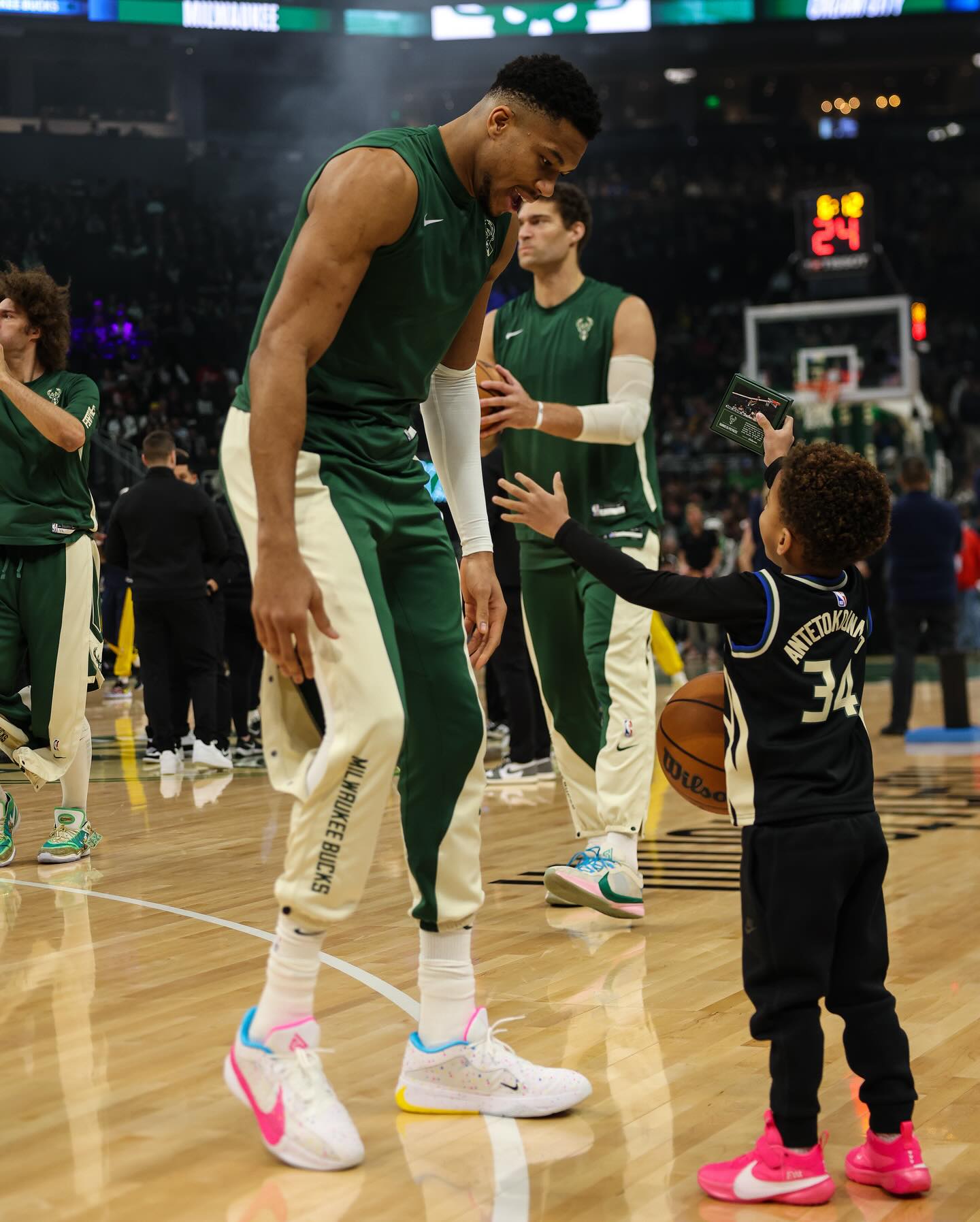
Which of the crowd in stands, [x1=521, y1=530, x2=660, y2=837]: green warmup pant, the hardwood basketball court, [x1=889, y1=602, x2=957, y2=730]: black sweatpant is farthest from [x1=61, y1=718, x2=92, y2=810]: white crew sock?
the crowd in stands

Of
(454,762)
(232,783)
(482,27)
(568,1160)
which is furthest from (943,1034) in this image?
(482,27)

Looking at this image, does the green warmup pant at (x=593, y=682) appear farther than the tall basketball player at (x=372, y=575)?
Yes

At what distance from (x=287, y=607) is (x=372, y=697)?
22cm

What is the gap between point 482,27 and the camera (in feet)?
89.5

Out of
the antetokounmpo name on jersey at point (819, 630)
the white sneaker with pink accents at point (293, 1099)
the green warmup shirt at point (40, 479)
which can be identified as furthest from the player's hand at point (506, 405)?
the green warmup shirt at point (40, 479)

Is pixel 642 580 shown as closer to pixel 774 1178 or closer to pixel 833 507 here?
pixel 833 507

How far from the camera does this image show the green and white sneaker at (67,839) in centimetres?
595

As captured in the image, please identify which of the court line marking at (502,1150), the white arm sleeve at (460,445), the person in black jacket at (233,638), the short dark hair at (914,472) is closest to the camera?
the court line marking at (502,1150)

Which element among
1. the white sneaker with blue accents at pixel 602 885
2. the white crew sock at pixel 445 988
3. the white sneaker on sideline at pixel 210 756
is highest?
the white crew sock at pixel 445 988

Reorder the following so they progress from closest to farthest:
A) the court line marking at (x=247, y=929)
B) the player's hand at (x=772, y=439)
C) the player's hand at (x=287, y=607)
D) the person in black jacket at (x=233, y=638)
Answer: the player's hand at (x=287, y=607) < the player's hand at (x=772, y=439) < the court line marking at (x=247, y=929) < the person in black jacket at (x=233, y=638)

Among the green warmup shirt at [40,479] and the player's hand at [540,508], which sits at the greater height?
the green warmup shirt at [40,479]

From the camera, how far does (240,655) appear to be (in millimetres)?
10430

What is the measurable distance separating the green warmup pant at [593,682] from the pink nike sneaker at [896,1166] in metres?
2.23

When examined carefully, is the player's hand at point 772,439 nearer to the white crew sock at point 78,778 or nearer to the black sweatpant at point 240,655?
the white crew sock at point 78,778
